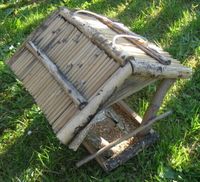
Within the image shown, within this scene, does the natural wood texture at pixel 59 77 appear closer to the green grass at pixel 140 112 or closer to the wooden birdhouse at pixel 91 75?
the wooden birdhouse at pixel 91 75

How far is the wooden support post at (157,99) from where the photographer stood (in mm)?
3424

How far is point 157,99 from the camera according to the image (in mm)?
3553

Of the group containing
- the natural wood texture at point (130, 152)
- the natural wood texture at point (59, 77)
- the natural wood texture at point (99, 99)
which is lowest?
the natural wood texture at point (130, 152)

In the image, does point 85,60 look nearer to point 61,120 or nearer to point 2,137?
point 61,120

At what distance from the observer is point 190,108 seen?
419 cm

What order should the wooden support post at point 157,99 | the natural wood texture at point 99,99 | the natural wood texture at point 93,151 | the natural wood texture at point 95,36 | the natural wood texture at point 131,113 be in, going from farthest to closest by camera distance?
the natural wood texture at point 131,113 < the natural wood texture at point 93,151 < the wooden support post at point 157,99 < the natural wood texture at point 95,36 < the natural wood texture at point 99,99

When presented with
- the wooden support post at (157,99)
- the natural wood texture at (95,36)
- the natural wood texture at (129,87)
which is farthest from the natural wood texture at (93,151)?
the natural wood texture at (95,36)

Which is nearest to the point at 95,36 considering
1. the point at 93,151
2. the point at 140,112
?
the point at 93,151

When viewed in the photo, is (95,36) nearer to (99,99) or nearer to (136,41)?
(136,41)

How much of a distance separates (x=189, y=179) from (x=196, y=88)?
49.3 inches

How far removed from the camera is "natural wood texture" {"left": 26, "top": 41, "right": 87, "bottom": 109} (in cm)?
292

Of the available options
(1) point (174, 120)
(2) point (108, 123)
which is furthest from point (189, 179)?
(2) point (108, 123)

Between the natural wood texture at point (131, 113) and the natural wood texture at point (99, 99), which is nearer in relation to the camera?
the natural wood texture at point (99, 99)

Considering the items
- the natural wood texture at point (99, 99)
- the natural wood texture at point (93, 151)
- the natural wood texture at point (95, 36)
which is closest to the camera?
the natural wood texture at point (99, 99)
